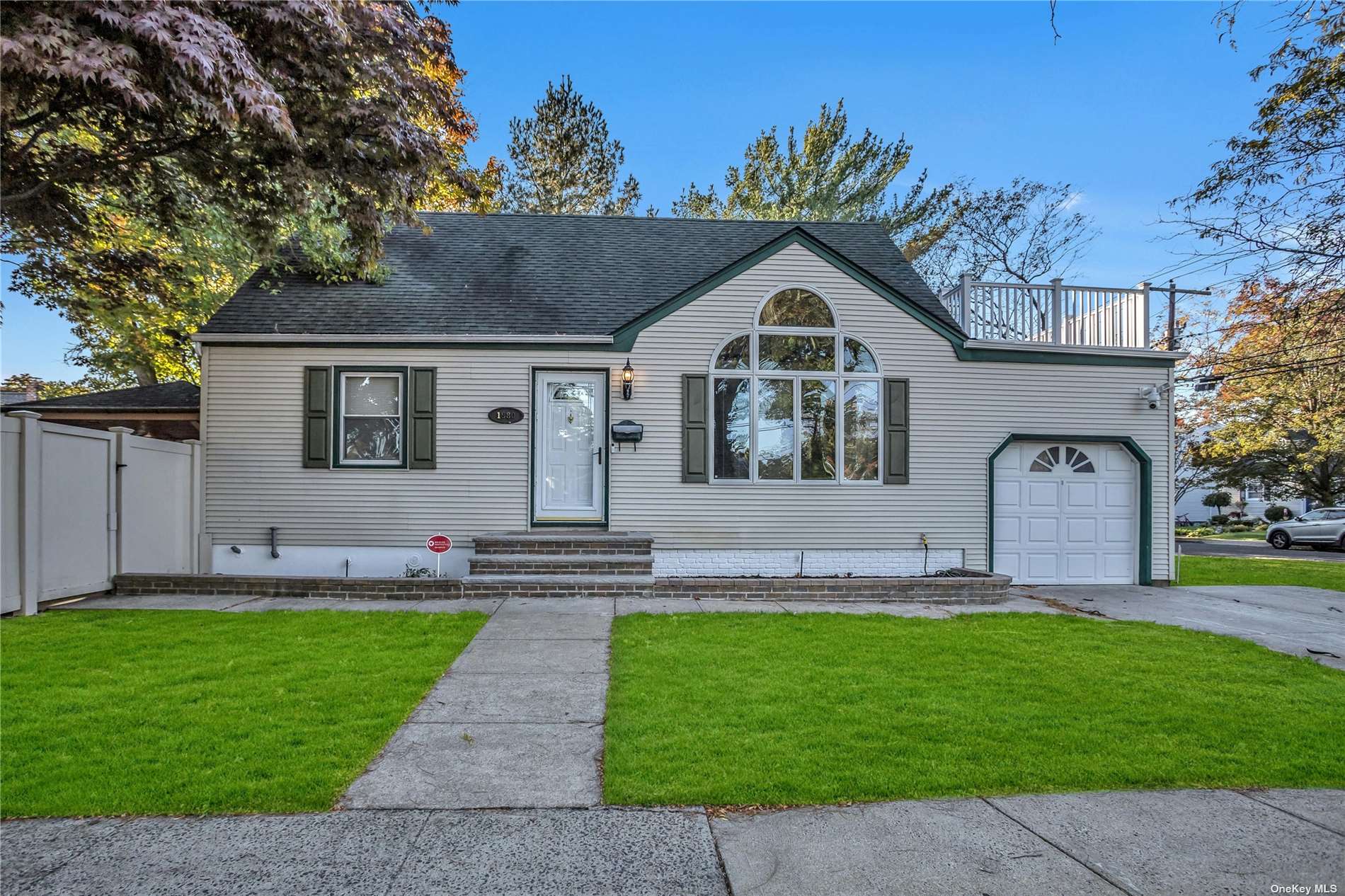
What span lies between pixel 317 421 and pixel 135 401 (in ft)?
11.5

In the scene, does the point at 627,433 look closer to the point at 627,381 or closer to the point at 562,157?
the point at 627,381

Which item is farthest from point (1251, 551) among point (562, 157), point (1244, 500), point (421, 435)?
point (562, 157)

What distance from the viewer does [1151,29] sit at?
580 cm

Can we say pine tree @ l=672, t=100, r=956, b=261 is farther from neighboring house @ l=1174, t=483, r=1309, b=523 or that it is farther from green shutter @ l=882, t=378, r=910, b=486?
neighboring house @ l=1174, t=483, r=1309, b=523

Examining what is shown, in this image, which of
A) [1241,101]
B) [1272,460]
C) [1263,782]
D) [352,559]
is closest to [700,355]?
[352,559]

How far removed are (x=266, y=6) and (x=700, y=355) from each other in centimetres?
585

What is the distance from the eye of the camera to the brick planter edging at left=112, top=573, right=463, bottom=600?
7.69m

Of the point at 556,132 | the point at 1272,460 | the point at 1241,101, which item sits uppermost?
the point at 556,132

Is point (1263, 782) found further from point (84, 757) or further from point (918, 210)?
point (918, 210)

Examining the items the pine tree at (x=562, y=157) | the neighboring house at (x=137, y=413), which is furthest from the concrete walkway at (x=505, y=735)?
the pine tree at (x=562, y=157)

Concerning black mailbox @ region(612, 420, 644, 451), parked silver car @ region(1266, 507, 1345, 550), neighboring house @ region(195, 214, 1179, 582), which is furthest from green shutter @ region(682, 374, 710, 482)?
parked silver car @ region(1266, 507, 1345, 550)

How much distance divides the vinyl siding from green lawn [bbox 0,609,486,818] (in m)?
2.62

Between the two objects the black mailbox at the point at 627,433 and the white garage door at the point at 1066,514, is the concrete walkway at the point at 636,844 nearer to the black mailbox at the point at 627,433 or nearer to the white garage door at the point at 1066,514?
the black mailbox at the point at 627,433

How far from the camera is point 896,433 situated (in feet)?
30.7
